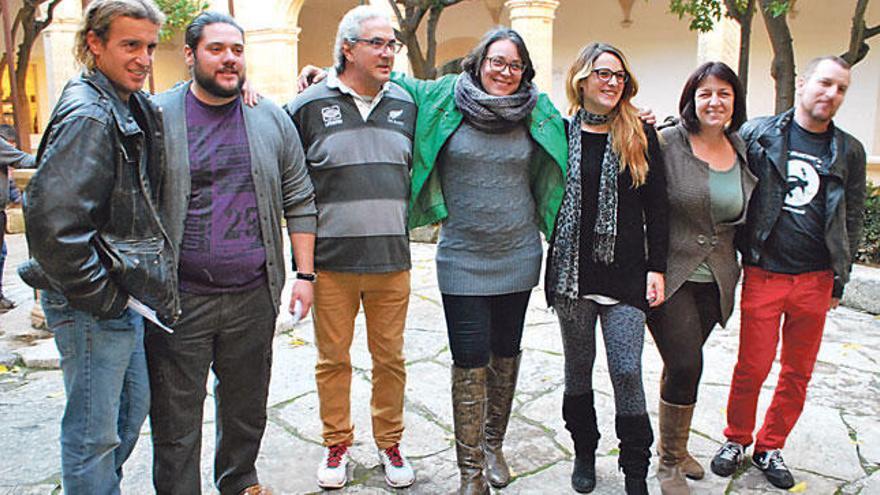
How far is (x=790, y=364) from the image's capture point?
301cm

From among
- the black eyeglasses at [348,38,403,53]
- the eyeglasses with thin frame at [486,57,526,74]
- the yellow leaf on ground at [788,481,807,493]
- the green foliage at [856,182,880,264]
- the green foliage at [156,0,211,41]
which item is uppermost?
the green foliage at [156,0,211,41]

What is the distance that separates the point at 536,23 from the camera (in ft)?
37.7

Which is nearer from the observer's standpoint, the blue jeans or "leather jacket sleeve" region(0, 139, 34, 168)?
the blue jeans

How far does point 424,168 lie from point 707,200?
109 centimetres

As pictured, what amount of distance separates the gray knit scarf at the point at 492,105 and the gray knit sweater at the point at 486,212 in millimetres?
46

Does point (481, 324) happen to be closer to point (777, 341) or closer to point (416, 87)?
point (416, 87)

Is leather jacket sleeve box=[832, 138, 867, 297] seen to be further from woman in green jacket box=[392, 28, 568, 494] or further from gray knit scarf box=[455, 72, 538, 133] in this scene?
gray knit scarf box=[455, 72, 538, 133]

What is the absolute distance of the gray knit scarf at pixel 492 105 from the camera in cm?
259

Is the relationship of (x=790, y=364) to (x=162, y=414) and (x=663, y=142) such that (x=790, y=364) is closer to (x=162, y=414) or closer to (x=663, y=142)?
(x=663, y=142)

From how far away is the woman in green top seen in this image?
107 inches

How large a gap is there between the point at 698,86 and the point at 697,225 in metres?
0.53

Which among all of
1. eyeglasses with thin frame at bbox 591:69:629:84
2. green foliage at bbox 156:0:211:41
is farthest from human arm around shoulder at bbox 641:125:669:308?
green foliage at bbox 156:0:211:41

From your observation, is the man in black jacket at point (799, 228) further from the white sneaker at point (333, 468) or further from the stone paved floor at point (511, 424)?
the white sneaker at point (333, 468)

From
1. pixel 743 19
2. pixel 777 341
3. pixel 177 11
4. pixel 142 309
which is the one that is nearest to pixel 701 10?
pixel 743 19
